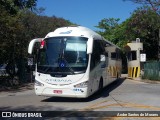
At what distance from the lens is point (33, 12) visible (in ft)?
145

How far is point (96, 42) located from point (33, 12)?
26711 mm

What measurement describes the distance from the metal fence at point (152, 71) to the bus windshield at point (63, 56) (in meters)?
15.1

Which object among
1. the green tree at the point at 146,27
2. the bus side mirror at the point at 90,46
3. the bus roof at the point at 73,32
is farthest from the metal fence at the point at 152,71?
the bus side mirror at the point at 90,46

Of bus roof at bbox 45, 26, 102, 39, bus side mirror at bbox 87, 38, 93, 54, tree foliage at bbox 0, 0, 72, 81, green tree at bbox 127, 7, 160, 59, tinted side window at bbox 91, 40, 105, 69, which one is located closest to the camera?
bus side mirror at bbox 87, 38, 93, 54

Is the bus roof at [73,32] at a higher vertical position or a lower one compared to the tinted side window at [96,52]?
higher

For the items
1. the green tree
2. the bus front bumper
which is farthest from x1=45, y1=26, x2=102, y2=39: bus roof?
the green tree

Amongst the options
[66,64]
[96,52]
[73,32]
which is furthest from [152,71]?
[66,64]

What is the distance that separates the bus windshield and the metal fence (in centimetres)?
1510

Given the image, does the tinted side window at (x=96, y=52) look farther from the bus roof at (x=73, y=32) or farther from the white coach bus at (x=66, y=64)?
the bus roof at (x=73, y=32)

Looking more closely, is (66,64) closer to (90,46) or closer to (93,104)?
(90,46)

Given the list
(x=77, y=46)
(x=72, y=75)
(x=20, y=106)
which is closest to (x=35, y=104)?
(x=20, y=106)

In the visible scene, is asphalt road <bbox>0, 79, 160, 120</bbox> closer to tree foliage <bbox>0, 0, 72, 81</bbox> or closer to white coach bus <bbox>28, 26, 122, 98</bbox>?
white coach bus <bbox>28, 26, 122, 98</bbox>

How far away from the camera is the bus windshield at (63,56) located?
54.4 feet

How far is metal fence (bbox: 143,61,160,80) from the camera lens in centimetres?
3098
